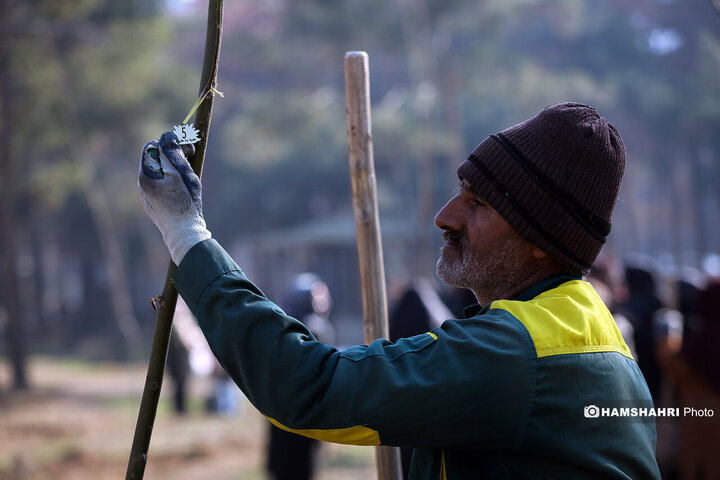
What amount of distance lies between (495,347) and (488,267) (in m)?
0.37

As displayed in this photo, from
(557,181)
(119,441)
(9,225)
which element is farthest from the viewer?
(9,225)

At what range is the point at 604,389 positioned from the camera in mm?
1521

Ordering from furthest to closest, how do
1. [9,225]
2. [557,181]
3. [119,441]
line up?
1. [9,225]
2. [119,441]
3. [557,181]

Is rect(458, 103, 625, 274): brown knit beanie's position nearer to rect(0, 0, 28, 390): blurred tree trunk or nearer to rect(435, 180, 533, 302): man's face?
rect(435, 180, 533, 302): man's face

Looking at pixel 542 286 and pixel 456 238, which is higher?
pixel 456 238

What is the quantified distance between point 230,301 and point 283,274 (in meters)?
24.0

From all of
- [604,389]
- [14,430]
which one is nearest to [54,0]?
[14,430]

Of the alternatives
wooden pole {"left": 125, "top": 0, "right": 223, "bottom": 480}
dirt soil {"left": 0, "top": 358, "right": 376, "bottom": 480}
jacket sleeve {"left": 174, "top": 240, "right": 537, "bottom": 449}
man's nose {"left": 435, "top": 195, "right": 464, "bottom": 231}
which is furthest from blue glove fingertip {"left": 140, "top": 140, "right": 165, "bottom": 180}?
dirt soil {"left": 0, "top": 358, "right": 376, "bottom": 480}

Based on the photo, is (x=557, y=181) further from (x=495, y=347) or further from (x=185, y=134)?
(x=185, y=134)

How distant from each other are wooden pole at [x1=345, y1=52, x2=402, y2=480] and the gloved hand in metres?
0.77

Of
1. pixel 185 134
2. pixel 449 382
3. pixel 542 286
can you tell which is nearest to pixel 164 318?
pixel 185 134

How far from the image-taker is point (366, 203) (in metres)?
2.30

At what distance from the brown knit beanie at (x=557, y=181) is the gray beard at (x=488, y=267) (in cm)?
6

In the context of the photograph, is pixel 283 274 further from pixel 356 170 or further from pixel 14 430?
pixel 356 170
